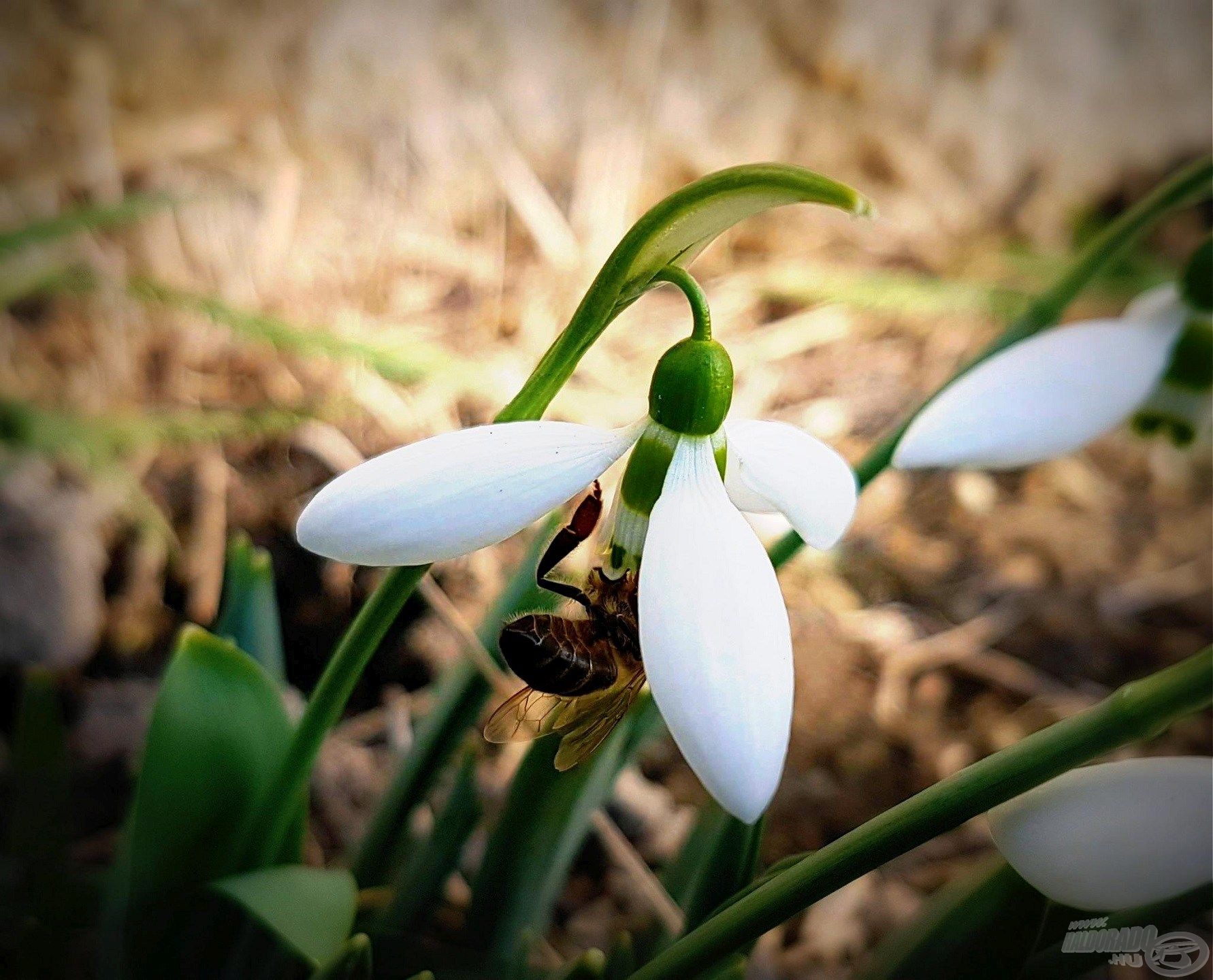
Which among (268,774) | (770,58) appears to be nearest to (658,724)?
(268,774)

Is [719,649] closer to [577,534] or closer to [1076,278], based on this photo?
[577,534]

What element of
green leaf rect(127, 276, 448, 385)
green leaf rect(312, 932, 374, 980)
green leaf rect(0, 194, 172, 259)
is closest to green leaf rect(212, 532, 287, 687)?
green leaf rect(312, 932, 374, 980)

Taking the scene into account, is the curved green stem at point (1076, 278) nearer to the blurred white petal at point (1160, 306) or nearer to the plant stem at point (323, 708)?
the blurred white petal at point (1160, 306)

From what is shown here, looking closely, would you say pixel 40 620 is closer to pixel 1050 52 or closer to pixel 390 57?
pixel 390 57

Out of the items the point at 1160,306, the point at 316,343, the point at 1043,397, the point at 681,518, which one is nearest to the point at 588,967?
the point at 681,518

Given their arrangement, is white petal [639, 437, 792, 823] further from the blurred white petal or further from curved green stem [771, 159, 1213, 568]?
the blurred white petal

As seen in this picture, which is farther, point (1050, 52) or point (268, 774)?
point (1050, 52)
